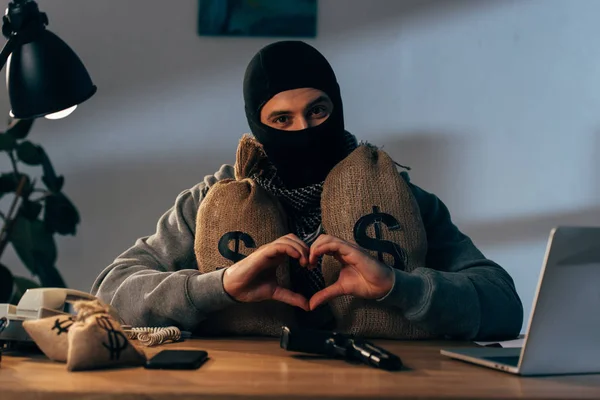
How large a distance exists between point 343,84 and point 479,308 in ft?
Answer: 5.66

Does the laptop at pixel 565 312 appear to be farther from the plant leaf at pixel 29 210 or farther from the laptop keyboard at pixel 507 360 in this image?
the plant leaf at pixel 29 210

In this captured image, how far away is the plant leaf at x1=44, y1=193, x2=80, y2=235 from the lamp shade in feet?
4.66

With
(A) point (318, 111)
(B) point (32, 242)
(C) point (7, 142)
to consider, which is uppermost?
(A) point (318, 111)

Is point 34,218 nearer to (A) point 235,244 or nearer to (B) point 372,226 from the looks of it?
(A) point 235,244

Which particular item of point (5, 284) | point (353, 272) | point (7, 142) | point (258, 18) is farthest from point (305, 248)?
point (258, 18)

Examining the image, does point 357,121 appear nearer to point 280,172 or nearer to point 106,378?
point 280,172

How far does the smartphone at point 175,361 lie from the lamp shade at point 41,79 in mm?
548

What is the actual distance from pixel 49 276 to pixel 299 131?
154 centimetres

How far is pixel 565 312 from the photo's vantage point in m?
0.90

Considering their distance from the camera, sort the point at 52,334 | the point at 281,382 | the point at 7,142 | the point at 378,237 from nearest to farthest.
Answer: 1. the point at 281,382
2. the point at 52,334
3. the point at 378,237
4. the point at 7,142

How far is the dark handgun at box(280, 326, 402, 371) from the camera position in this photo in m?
0.97

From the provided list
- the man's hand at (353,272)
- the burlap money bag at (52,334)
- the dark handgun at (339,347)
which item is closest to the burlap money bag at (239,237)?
the man's hand at (353,272)

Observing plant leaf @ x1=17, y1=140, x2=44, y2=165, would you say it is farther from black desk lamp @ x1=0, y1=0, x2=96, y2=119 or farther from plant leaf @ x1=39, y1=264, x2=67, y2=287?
black desk lamp @ x1=0, y1=0, x2=96, y2=119

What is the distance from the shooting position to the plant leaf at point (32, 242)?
2.70 metres
